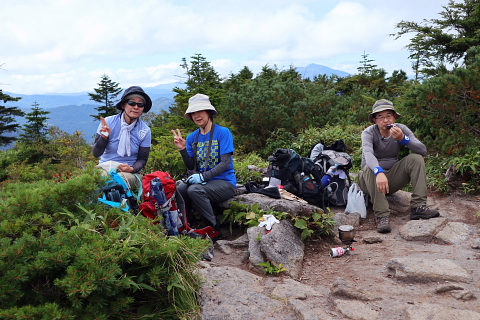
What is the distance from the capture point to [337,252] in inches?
167

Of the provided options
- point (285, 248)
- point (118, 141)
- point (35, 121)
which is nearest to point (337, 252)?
point (285, 248)

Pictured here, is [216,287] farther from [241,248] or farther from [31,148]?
[31,148]

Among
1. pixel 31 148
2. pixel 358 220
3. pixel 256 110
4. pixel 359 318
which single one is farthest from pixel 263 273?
pixel 31 148

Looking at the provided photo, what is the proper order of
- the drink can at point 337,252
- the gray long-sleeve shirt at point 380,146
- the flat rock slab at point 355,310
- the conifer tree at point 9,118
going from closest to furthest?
the flat rock slab at point 355,310 → the drink can at point 337,252 → the gray long-sleeve shirt at point 380,146 → the conifer tree at point 9,118

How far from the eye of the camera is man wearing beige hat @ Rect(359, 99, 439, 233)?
4.96 m

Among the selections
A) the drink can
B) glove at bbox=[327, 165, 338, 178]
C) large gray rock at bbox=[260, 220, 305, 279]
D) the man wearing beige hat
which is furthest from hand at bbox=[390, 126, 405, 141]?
large gray rock at bbox=[260, 220, 305, 279]

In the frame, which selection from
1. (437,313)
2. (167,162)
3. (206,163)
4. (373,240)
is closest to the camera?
(437,313)

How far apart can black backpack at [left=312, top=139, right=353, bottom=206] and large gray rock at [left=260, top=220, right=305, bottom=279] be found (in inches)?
57.4

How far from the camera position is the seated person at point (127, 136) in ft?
14.9

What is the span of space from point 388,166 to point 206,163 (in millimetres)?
2650

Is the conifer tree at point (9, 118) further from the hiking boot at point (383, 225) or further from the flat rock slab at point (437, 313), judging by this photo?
the flat rock slab at point (437, 313)

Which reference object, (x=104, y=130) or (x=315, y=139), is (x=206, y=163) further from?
(x=315, y=139)

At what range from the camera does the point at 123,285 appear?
2354mm

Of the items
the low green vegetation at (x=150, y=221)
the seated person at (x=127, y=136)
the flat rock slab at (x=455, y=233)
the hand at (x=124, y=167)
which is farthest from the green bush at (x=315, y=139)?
the hand at (x=124, y=167)
